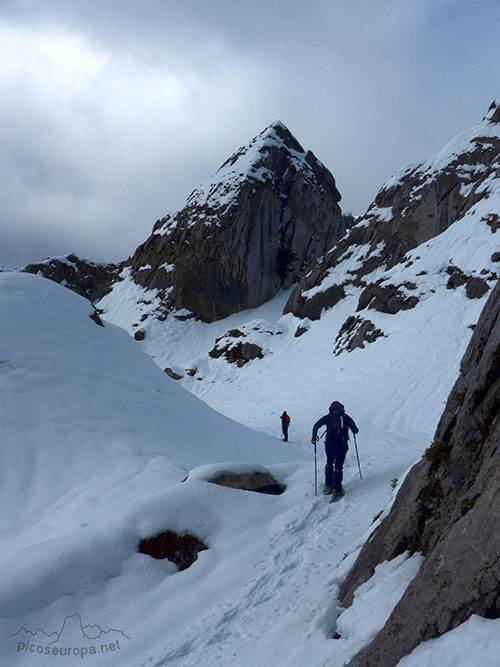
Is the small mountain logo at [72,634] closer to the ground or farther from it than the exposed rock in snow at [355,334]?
closer to the ground

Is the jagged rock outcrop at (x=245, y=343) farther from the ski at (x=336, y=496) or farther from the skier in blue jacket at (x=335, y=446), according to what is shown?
the ski at (x=336, y=496)

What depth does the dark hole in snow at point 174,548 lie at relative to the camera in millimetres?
4934

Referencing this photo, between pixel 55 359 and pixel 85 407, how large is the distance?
204 centimetres

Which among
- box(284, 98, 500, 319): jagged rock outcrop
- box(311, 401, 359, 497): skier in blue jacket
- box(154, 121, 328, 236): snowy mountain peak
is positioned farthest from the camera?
box(154, 121, 328, 236): snowy mountain peak

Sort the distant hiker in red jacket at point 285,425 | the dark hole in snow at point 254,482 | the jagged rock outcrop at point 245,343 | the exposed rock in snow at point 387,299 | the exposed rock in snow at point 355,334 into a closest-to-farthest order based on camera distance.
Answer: the dark hole in snow at point 254,482, the distant hiker in red jacket at point 285,425, the exposed rock in snow at point 355,334, the exposed rock in snow at point 387,299, the jagged rock outcrop at point 245,343

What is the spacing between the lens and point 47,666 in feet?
12.1

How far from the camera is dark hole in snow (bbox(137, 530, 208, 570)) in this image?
4934 millimetres

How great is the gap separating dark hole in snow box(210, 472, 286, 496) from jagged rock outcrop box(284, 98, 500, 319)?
30457 millimetres

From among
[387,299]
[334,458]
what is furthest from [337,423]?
[387,299]

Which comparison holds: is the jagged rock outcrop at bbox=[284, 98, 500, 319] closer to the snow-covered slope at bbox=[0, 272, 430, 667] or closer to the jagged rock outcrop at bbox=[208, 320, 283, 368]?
the jagged rock outcrop at bbox=[208, 320, 283, 368]

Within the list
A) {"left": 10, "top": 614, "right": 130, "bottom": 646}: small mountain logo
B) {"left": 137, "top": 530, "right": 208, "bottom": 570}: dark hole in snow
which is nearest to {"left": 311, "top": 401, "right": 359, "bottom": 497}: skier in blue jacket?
{"left": 137, "top": 530, "right": 208, "bottom": 570}: dark hole in snow

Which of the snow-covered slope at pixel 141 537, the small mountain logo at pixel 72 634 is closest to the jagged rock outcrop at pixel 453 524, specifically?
the snow-covered slope at pixel 141 537

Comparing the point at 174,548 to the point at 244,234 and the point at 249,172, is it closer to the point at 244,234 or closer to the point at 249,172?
the point at 244,234

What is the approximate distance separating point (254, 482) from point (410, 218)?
1450 inches
